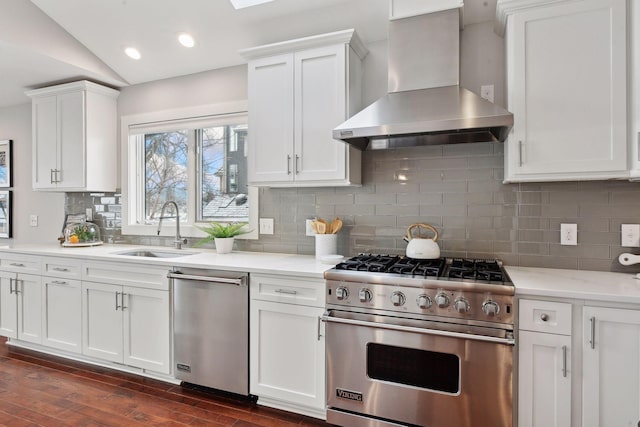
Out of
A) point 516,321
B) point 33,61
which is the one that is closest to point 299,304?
point 516,321

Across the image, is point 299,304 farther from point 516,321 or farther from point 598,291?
point 598,291

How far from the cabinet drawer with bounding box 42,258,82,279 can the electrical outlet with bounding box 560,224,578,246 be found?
347 centimetres

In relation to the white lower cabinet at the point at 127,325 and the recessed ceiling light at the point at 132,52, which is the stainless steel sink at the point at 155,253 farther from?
the recessed ceiling light at the point at 132,52

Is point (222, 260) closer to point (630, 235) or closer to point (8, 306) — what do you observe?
point (8, 306)

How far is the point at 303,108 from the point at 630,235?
2105 millimetres

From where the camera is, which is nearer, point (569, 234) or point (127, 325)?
point (569, 234)

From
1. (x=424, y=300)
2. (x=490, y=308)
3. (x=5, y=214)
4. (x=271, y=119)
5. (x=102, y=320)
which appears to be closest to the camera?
(x=490, y=308)

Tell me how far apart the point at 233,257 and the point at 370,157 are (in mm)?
1254

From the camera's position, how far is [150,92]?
3.52 meters

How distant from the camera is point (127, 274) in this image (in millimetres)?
2727

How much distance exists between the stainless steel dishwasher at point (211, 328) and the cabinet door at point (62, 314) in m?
1.01

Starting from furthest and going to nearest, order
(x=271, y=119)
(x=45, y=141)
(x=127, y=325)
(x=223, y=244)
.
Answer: (x=45, y=141) → (x=223, y=244) → (x=127, y=325) → (x=271, y=119)

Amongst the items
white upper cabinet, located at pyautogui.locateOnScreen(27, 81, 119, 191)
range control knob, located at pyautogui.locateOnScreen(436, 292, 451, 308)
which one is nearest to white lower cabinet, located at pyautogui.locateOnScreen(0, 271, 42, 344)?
white upper cabinet, located at pyautogui.locateOnScreen(27, 81, 119, 191)

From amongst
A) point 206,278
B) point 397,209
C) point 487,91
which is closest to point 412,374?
point 397,209
